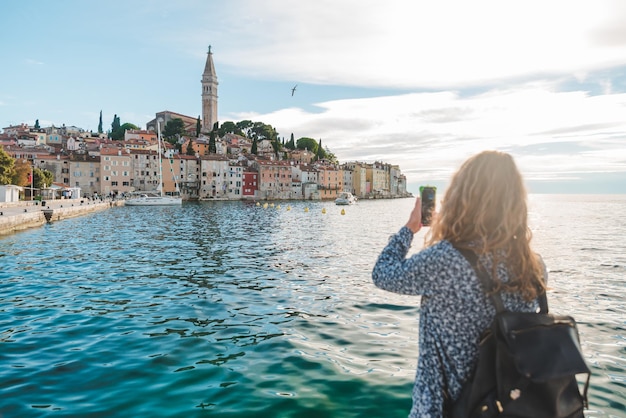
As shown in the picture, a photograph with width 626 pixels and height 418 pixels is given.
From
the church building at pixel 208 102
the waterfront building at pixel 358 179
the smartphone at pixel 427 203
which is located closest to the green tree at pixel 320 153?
the waterfront building at pixel 358 179

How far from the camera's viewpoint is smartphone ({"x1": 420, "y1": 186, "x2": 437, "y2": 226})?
246cm

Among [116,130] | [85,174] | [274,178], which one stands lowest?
[85,174]

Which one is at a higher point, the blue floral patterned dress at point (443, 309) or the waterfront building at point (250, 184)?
the waterfront building at point (250, 184)

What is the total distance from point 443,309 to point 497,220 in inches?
19.3

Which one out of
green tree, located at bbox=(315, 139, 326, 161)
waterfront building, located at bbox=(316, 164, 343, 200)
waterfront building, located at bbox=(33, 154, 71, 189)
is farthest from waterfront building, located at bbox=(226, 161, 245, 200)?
green tree, located at bbox=(315, 139, 326, 161)

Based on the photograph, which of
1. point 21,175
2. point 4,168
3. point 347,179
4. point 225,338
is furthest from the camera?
point 347,179

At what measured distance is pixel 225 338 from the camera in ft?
24.0

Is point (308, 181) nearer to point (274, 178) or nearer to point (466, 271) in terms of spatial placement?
point (274, 178)

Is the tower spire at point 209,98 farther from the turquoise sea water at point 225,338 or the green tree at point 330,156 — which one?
the turquoise sea water at point 225,338

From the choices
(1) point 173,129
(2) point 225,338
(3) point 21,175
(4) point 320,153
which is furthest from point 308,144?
(2) point 225,338

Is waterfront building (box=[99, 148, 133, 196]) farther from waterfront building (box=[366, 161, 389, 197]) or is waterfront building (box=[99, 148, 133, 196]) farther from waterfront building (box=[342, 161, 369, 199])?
waterfront building (box=[366, 161, 389, 197])

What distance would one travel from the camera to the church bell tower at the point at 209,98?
152500 millimetres

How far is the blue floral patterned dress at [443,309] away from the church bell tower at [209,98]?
6136 inches

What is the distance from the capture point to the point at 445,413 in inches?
88.5
